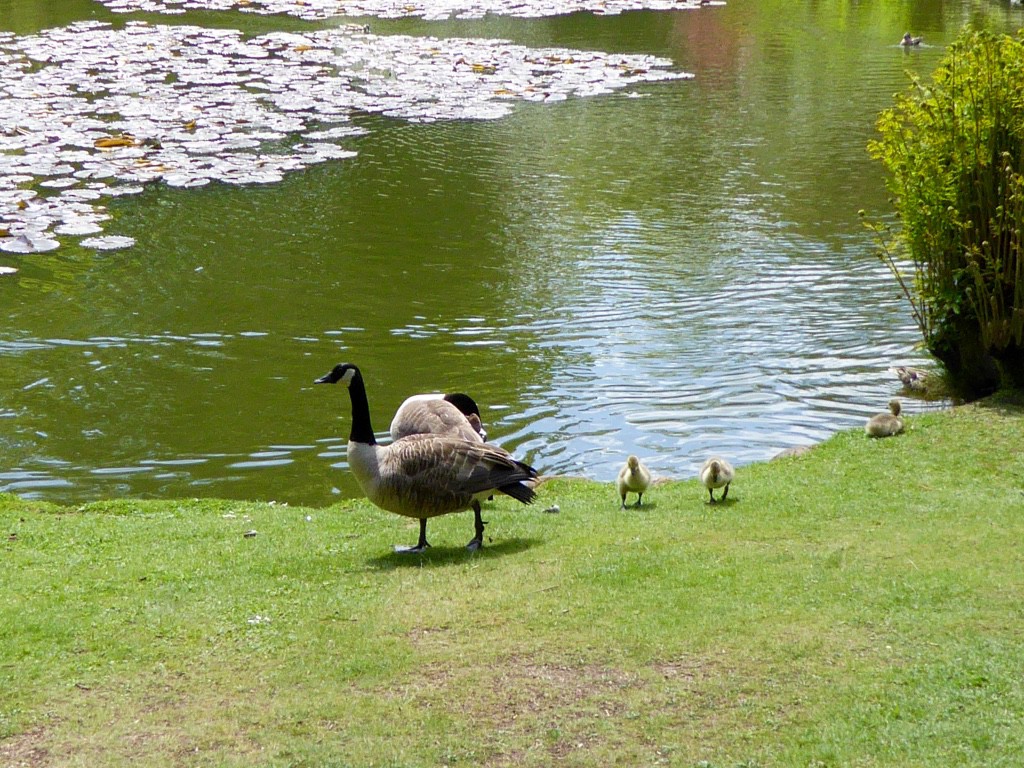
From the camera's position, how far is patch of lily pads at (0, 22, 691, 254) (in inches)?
1193

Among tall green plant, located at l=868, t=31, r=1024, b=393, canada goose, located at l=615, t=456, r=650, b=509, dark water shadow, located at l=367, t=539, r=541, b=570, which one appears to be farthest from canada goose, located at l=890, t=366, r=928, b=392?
dark water shadow, located at l=367, t=539, r=541, b=570

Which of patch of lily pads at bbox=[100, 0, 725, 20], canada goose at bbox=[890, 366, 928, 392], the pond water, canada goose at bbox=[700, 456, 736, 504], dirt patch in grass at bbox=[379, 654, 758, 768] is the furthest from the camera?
patch of lily pads at bbox=[100, 0, 725, 20]

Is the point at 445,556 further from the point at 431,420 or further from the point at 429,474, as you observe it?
the point at 431,420

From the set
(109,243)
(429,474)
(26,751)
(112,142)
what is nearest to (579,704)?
(26,751)

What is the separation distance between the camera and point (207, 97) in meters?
41.0

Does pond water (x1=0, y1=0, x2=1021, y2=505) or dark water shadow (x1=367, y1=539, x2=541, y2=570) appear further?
pond water (x1=0, y1=0, x2=1021, y2=505)

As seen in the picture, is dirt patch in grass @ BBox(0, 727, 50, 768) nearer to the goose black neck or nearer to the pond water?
the goose black neck

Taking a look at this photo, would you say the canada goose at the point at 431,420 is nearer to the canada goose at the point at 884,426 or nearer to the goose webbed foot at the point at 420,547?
the goose webbed foot at the point at 420,547

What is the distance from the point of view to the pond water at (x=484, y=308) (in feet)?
55.6

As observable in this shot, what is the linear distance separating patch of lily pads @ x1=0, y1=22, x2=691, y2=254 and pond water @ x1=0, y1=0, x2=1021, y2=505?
4.25ft

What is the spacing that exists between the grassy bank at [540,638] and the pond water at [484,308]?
407 cm

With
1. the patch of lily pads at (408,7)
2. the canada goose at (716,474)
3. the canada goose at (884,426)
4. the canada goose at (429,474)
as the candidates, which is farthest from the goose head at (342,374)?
the patch of lily pads at (408,7)

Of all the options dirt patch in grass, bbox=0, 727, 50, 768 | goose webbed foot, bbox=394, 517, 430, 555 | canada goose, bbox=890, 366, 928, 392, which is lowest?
canada goose, bbox=890, 366, 928, 392

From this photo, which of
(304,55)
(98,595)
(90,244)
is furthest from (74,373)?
(304,55)
